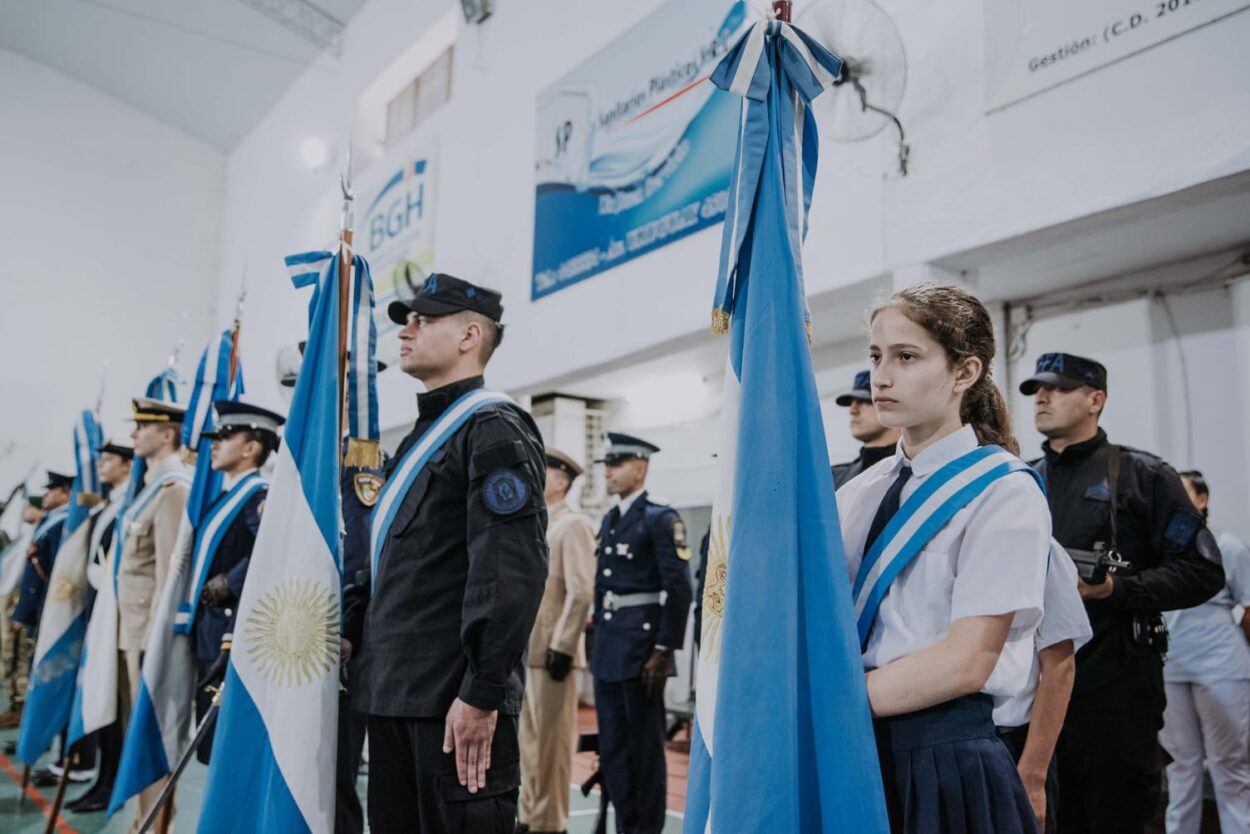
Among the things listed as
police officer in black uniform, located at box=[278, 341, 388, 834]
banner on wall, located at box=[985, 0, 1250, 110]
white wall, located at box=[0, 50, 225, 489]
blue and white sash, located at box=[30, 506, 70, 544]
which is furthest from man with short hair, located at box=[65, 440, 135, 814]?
white wall, located at box=[0, 50, 225, 489]

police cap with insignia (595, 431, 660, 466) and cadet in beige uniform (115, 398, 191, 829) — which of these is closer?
cadet in beige uniform (115, 398, 191, 829)

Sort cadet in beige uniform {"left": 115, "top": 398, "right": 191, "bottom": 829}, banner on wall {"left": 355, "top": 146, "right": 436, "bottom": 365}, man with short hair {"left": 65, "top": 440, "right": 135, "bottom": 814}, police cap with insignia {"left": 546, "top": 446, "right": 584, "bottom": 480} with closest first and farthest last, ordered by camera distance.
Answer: cadet in beige uniform {"left": 115, "top": 398, "right": 191, "bottom": 829}
man with short hair {"left": 65, "top": 440, "right": 135, "bottom": 814}
police cap with insignia {"left": 546, "top": 446, "right": 584, "bottom": 480}
banner on wall {"left": 355, "top": 146, "right": 436, "bottom": 365}

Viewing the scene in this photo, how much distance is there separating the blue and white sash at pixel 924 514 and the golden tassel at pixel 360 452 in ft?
5.68

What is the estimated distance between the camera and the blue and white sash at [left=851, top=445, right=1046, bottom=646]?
1325mm

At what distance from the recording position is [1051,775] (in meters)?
1.70

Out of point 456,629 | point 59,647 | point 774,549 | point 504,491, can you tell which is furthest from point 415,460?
point 59,647

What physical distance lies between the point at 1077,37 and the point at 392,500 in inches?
132

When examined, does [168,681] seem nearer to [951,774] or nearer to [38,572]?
[951,774]

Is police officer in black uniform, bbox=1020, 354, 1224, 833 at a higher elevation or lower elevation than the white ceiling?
lower

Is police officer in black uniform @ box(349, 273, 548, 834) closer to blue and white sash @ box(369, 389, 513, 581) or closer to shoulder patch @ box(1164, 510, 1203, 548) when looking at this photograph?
blue and white sash @ box(369, 389, 513, 581)

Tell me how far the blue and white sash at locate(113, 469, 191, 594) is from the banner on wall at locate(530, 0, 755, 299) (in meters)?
3.20

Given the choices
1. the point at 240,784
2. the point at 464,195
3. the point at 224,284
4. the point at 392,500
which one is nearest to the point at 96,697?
the point at 240,784

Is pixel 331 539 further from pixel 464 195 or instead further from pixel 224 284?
pixel 224 284

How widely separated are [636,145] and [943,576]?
5.37 meters
